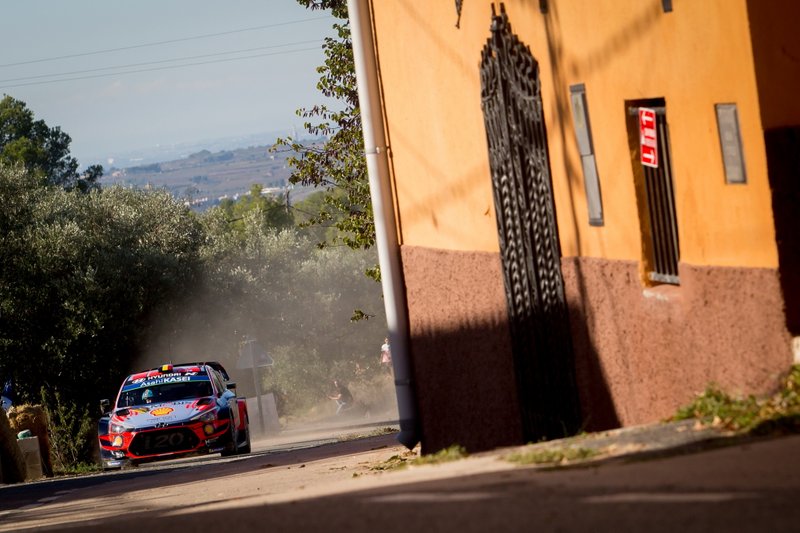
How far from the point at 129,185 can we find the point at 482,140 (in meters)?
37.6

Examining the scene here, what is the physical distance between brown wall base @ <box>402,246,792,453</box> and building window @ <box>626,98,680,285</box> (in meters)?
0.15

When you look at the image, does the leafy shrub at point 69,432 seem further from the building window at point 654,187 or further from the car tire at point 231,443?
the building window at point 654,187

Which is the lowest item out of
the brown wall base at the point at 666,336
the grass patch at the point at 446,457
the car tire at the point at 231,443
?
the car tire at the point at 231,443

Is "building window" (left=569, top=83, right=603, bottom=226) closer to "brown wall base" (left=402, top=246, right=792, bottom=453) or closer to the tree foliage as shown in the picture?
"brown wall base" (left=402, top=246, right=792, bottom=453)

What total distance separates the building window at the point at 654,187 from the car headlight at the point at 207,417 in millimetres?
12242

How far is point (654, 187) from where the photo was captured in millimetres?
9164

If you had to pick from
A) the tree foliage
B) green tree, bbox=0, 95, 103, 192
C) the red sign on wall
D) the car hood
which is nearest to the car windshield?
the car hood

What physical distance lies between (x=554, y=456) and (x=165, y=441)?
13562mm

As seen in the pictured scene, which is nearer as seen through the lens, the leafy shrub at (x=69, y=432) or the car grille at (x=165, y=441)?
the car grille at (x=165, y=441)

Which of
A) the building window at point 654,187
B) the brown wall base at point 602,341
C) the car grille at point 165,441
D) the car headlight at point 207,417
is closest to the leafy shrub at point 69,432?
the car grille at point 165,441

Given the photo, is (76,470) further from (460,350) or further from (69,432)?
(460,350)

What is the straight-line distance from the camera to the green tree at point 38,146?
315 feet

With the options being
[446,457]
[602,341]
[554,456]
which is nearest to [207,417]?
[602,341]

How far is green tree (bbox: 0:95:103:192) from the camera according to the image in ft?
315
